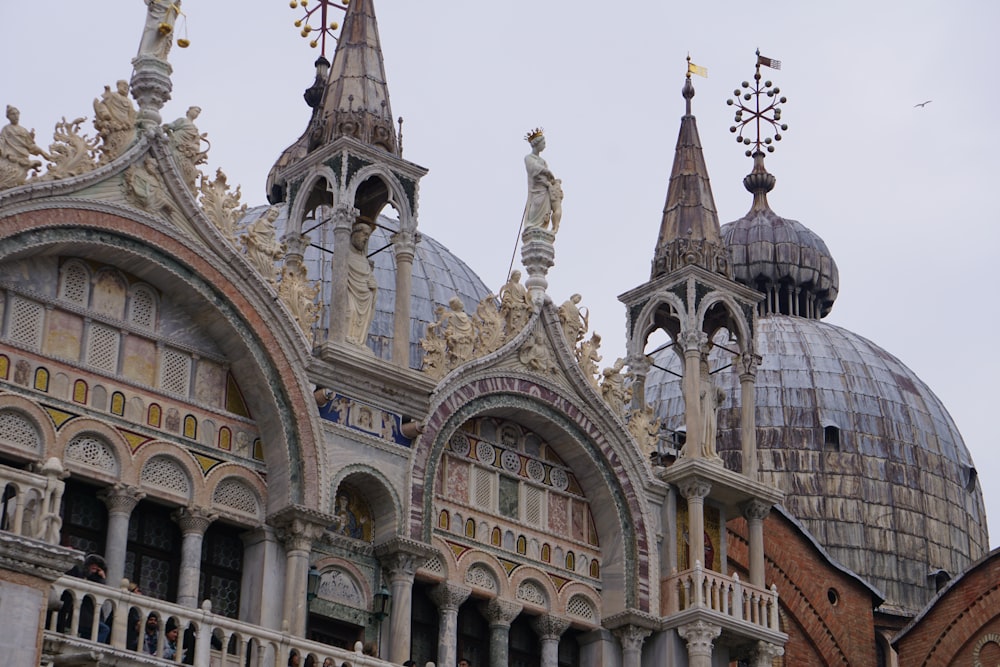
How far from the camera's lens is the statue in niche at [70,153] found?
2494 cm

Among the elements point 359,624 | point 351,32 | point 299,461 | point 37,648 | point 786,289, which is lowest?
point 37,648

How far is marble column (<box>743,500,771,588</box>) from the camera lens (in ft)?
98.7

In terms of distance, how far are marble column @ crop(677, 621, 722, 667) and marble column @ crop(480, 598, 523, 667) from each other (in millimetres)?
2445

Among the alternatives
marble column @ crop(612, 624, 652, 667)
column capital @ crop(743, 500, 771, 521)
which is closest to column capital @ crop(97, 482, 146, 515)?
marble column @ crop(612, 624, 652, 667)

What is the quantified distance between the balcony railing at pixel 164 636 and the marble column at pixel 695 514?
637 centimetres

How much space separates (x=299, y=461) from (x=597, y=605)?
545 centimetres

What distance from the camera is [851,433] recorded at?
51156 millimetres

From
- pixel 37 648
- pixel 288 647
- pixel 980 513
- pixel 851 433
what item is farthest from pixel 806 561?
pixel 37 648

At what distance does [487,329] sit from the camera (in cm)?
2870

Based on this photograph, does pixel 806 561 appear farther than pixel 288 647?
Yes

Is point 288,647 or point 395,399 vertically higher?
point 395,399

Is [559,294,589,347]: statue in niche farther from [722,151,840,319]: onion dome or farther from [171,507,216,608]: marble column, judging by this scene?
[722,151,840,319]: onion dome

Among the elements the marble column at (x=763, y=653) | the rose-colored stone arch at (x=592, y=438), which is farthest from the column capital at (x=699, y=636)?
the marble column at (x=763, y=653)

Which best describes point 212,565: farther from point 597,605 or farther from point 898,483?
point 898,483
